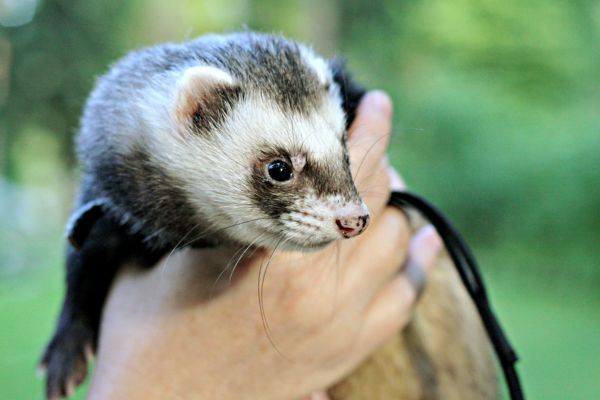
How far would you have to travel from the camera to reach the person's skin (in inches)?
34.6

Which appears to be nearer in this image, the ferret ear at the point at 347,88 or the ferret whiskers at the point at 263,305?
the ferret whiskers at the point at 263,305

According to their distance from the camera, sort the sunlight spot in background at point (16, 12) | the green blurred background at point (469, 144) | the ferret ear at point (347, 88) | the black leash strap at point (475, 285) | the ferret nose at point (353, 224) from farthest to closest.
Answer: the sunlight spot in background at point (16, 12), the green blurred background at point (469, 144), the ferret ear at point (347, 88), the black leash strap at point (475, 285), the ferret nose at point (353, 224)

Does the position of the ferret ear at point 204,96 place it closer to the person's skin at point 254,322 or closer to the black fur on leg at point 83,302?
the person's skin at point 254,322

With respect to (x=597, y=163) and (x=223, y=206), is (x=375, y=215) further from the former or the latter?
(x=597, y=163)

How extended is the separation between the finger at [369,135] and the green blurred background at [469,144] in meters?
1.18

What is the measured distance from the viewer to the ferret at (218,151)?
0.75 meters

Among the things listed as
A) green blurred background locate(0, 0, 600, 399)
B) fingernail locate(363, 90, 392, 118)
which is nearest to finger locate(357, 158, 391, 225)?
fingernail locate(363, 90, 392, 118)

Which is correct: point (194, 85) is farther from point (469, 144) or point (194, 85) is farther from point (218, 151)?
point (469, 144)

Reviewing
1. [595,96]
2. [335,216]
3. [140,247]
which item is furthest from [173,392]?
[595,96]

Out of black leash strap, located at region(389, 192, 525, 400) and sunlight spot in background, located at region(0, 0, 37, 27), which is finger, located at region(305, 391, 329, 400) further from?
sunlight spot in background, located at region(0, 0, 37, 27)

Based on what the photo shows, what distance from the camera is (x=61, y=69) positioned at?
4137mm

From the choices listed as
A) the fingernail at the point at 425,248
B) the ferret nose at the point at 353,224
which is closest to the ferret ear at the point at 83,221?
the ferret nose at the point at 353,224

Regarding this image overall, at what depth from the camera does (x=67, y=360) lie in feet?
3.67

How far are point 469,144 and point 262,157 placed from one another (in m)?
2.47
